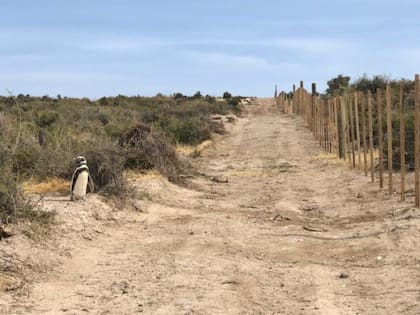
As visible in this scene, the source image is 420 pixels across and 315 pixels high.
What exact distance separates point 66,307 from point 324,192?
31.5ft

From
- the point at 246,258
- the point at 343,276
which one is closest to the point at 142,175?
the point at 246,258

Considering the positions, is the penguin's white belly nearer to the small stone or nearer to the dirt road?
the dirt road

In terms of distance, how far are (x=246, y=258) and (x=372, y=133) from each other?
37.9 ft

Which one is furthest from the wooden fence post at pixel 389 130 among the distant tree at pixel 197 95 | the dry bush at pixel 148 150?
the distant tree at pixel 197 95

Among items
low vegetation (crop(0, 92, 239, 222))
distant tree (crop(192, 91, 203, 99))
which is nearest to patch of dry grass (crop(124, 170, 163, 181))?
low vegetation (crop(0, 92, 239, 222))

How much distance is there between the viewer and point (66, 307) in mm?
6445

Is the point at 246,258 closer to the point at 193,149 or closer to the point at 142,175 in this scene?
the point at 142,175

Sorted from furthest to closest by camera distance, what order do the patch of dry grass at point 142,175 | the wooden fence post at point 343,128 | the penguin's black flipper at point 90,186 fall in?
the wooden fence post at point 343,128 → the patch of dry grass at point 142,175 → the penguin's black flipper at point 90,186

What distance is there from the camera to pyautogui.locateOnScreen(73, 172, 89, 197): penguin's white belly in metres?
11.4

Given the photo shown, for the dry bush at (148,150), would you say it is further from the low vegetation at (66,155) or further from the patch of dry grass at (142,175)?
the patch of dry grass at (142,175)

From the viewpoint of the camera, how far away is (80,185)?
1145cm

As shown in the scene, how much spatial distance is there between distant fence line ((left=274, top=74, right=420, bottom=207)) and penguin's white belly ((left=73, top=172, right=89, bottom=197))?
5.32 meters

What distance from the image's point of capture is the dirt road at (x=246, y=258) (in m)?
6.58

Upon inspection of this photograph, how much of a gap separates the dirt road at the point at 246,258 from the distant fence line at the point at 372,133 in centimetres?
86
